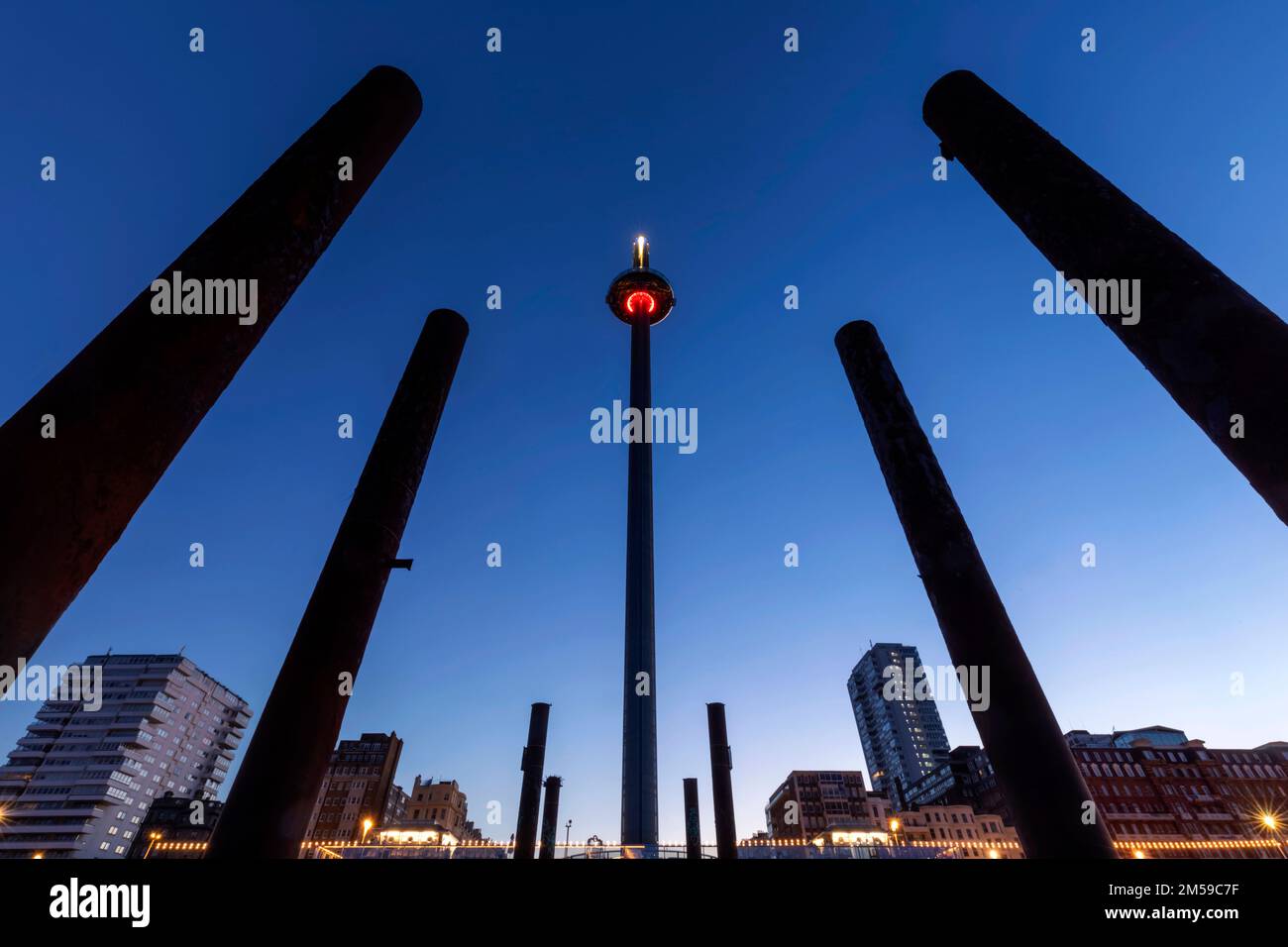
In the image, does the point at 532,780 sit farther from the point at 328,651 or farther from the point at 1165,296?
the point at 1165,296

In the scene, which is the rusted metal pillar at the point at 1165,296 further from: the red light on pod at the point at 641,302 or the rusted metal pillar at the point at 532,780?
the red light on pod at the point at 641,302

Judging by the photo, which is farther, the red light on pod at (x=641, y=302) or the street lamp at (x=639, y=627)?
the red light on pod at (x=641, y=302)

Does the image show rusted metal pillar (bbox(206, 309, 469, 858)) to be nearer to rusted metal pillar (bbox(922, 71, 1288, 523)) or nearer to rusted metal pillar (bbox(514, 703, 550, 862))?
rusted metal pillar (bbox(922, 71, 1288, 523))

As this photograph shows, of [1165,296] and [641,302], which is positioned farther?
[641,302]

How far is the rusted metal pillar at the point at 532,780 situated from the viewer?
19.4 metres

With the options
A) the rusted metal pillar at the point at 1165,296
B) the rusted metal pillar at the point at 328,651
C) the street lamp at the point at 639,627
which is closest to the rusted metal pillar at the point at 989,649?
the rusted metal pillar at the point at 1165,296

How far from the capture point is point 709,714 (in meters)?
22.2

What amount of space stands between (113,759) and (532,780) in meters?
99.8

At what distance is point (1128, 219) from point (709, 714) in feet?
69.3

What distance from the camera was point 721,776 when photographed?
2164 centimetres

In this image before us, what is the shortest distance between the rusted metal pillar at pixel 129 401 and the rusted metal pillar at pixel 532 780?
1964 cm

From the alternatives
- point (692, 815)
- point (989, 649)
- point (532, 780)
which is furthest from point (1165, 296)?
point (692, 815)
